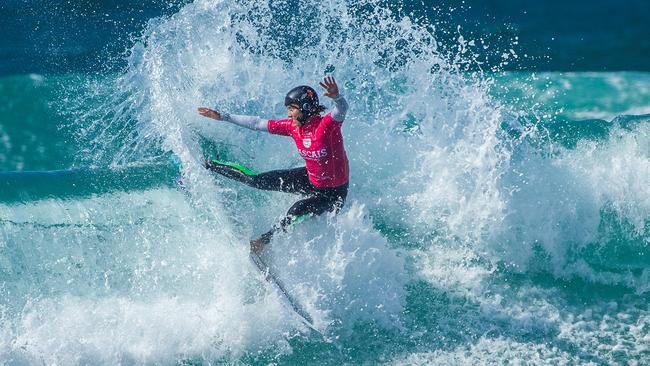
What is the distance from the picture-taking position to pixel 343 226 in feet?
19.0

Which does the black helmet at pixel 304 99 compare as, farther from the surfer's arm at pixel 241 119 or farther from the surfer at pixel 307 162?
the surfer's arm at pixel 241 119

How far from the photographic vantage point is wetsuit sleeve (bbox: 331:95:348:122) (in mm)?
5107

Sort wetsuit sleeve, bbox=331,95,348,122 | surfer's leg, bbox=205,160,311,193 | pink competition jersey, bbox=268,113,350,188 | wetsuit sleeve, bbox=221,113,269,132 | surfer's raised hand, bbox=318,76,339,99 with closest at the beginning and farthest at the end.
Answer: surfer's raised hand, bbox=318,76,339,99
wetsuit sleeve, bbox=331,95,348,122
pink competition jersey, bbox=268,113,350,188
wetsuit sleeve, bbox=221,113,269,132
surfer's leg, bbox=205,160,311,193

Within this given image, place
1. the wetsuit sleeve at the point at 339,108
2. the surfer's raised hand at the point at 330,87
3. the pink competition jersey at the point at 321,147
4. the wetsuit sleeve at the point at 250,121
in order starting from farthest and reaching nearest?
1. the wetsuit sleeve at the point at 250,121
2. the pink competition jersey at the point at 321,147
3. the wetsuit sleeve at the point at 339,108
4. the surfer's raised hand at the point at 330,87

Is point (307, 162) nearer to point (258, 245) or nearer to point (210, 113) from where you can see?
point (258, 245)

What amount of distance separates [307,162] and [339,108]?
744 millimetres

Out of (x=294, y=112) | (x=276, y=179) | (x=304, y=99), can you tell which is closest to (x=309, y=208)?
(x=276, y=179)

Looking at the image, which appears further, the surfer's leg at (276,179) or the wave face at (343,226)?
the surfer's leg at (276,179)

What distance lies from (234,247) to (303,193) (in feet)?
2.92

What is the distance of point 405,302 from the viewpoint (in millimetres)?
5605

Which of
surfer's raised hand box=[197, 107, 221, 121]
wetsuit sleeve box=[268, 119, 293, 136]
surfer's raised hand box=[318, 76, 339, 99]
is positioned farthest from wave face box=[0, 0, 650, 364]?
surfer's raised hand box=[318, 76, 339, 99]

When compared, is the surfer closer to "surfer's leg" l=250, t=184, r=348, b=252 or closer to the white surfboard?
"surfer's leg" l=250, t=184, r=348, b=252

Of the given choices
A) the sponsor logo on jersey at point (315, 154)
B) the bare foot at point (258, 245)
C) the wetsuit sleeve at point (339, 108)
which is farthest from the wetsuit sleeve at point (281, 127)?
the bare foot at point (258, 245)

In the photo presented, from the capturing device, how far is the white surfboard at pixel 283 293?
5480 mm
